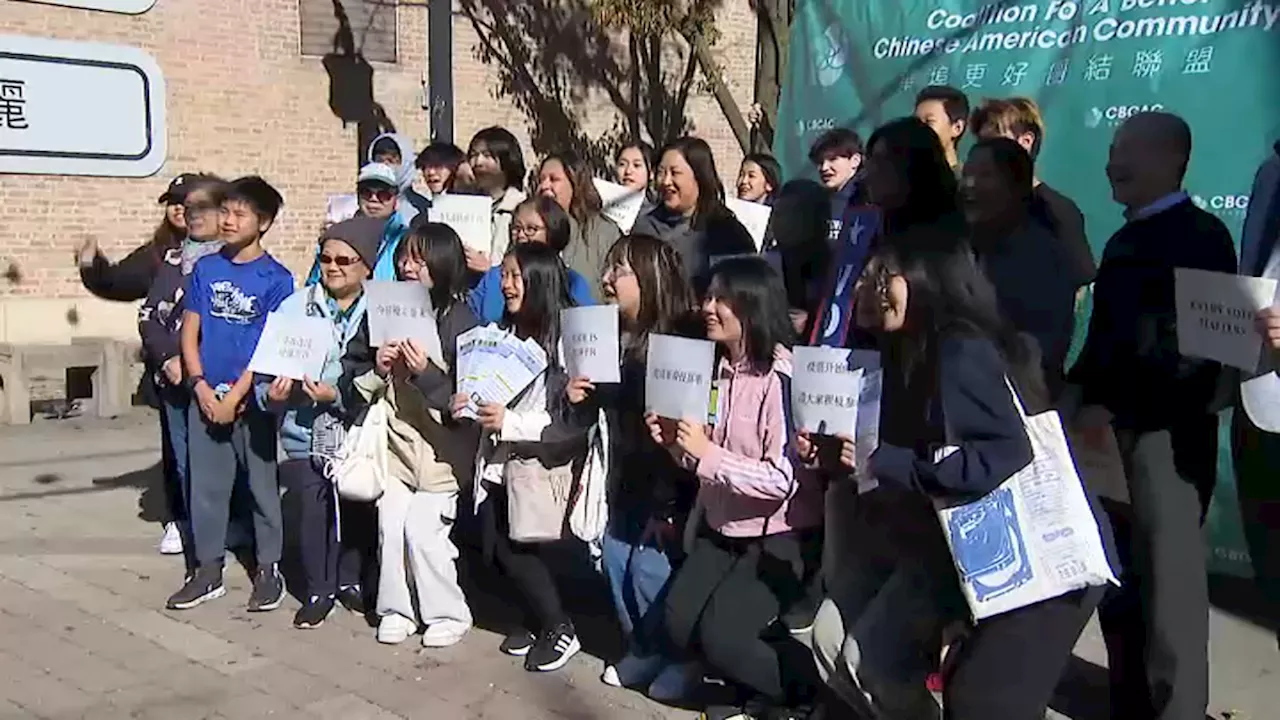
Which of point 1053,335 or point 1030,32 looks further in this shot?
point 1030,32

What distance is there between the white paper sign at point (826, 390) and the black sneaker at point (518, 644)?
193 cm

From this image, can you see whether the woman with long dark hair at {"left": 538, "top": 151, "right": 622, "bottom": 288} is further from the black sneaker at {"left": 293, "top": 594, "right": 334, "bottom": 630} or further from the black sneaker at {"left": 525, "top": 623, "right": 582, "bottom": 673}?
the black sneaker at {"left": 293, "top": 594, "right": 334, "bottom": 630}

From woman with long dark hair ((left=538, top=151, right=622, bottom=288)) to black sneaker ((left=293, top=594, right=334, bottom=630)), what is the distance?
1.81m

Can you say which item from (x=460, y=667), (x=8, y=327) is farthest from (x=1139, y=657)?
(x=8, y=327)

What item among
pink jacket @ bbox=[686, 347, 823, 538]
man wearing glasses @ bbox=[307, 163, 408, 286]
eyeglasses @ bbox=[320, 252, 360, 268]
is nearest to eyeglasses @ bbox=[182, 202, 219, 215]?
man wearing glasses @ bbox=[307, 163, 408, 286]

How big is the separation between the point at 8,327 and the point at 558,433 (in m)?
9.24

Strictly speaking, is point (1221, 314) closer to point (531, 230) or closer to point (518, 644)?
point (531, 230)

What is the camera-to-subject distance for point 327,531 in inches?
219

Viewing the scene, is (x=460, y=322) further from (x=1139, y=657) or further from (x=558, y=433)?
(x=1139, y=657)

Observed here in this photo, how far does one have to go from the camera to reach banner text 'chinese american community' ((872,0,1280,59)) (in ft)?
17.4

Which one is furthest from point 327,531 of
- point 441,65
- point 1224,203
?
point 441,65

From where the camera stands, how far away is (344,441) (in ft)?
17.4

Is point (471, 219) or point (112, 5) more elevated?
point (112, 5)

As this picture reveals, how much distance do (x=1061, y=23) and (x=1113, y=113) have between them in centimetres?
49
